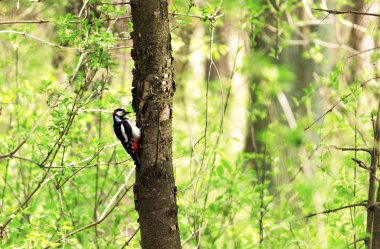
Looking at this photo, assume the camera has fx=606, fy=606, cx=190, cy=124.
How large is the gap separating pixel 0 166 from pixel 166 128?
3.01 m

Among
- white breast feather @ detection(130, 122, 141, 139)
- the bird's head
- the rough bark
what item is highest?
the bird's head

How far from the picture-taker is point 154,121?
3.32 meters

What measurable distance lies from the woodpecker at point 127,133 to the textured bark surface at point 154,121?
1.9 inches

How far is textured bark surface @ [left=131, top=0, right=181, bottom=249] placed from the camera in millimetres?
3264

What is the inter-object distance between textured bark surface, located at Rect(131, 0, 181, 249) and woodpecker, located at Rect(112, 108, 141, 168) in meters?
0.05

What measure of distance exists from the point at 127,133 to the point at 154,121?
0.55 m

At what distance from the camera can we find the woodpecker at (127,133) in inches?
132

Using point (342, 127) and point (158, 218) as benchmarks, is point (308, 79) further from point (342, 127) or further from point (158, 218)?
point (158, 218)

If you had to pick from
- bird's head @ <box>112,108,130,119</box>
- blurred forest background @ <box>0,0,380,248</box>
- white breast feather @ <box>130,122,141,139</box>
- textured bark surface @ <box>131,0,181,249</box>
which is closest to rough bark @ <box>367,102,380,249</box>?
blurred forest background @ <box>0,0,380,248</box>

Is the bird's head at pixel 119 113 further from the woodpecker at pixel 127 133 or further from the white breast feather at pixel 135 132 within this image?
the white breast feather at pixel 135 132

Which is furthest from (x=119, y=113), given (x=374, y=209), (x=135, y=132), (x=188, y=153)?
(x=374, y=209)

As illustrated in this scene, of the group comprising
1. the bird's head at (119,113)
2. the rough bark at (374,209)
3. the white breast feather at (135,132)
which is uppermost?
the bird's head at (119,113)

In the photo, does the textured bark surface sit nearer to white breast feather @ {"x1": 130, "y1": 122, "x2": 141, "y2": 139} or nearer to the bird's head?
white breast feather @ {"x1": 130, "y1": 122, "x2": 141, "y2": 139}

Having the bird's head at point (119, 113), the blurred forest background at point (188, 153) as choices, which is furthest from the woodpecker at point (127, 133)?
the blurred forest background at point (188, 153)
